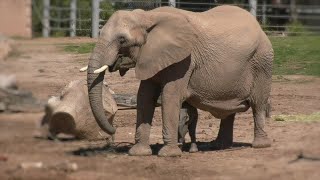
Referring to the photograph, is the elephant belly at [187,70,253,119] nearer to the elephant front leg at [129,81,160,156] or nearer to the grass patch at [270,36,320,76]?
the elephant front leg at [129,81,160,156]

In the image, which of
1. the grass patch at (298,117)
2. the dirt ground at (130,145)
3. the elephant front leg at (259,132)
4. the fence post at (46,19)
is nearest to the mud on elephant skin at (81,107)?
the dirt ground at (130,145)

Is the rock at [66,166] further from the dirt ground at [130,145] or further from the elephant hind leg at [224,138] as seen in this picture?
the elephant hind leg at [224,138]

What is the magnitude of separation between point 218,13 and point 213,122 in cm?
315

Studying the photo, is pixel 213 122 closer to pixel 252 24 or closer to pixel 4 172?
pixel 252 24

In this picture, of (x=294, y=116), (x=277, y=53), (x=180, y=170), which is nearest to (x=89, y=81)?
(x=180, y=170)

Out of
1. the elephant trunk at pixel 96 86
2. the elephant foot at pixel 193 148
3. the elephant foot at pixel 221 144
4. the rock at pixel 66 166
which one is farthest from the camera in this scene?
the elephant foot at pixel 221 144

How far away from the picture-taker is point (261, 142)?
374 inches

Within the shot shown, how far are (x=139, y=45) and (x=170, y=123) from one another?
3.05 feet

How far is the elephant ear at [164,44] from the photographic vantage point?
8.44 metres

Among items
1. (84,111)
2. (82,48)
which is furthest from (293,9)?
(82,48)

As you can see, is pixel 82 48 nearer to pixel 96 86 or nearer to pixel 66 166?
pixel 96 86

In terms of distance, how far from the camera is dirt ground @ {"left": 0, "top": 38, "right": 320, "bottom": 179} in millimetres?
4082

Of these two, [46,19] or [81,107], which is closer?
[46,19]

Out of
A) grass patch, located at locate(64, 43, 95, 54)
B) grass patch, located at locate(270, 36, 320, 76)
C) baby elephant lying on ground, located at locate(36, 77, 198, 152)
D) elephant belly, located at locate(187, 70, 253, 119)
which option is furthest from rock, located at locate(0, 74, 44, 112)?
grass patch, located at locate(270, 36, 320, 76)
